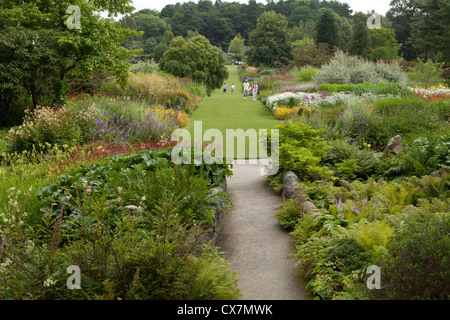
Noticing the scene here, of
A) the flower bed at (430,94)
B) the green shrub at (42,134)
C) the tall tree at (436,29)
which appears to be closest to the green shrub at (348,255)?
the green shrub at (42,134)

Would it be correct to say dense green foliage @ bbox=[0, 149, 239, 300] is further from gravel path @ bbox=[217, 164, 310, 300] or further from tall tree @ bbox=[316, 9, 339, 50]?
tall tree @ bbox=[316, 9, 339, 50]

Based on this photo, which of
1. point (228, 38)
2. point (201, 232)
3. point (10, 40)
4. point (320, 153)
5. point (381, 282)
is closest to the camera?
point (381, 282)

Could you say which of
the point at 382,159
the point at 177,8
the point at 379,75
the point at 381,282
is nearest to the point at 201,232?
the point at 381,282

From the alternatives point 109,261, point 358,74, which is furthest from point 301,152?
point 358,74

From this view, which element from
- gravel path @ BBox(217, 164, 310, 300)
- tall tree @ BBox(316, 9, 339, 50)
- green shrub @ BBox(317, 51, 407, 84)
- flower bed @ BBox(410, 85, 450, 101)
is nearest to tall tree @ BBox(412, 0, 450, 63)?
tall tree @ BBox(316, 9, 339, 50)

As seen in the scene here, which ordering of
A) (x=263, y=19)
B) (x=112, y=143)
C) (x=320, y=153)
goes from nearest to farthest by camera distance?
(x=320, y=153) < (x=112, y=143) < (x=263, y=19)

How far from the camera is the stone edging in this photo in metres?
4.98

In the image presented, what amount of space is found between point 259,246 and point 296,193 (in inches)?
51.6

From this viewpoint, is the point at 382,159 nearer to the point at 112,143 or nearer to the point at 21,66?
the point at 112,143

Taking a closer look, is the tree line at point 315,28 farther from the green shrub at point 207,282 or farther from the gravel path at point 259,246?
the green shrub at point 207,282

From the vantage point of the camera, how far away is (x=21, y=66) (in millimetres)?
12016

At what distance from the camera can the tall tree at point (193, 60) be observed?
25906 millimetres
